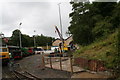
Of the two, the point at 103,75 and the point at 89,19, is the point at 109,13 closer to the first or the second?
the point at 89,19

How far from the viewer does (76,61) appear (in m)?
13.8

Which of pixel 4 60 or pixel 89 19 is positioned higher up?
pixel 89 19

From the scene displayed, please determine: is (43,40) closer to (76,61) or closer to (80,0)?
(80,0)

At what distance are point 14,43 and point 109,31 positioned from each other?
73.2 metres

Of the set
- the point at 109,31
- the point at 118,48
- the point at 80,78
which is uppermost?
the point at 109,31

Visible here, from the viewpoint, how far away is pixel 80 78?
9.51 meters

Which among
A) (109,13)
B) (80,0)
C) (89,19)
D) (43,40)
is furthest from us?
(43,40)

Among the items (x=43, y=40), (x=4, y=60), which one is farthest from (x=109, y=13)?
(x=43, y=40)

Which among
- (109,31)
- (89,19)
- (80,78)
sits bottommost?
(80,78)

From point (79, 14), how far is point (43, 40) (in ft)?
322

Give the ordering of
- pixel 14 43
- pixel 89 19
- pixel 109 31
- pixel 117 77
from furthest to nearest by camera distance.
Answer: pixel 14 43 → pixel 89 19 → pixel 109 31 → pixel 117 77

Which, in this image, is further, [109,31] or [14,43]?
[14,43]

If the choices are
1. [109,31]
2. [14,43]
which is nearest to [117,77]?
[109,31]

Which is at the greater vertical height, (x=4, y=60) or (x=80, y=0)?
(x=80, y=0)
